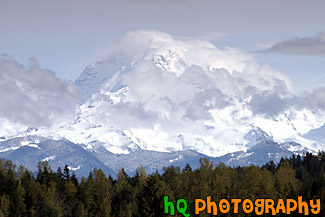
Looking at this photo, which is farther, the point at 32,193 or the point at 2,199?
the point at 32,193

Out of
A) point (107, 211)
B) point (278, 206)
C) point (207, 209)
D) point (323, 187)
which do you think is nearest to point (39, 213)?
point (107, 211)

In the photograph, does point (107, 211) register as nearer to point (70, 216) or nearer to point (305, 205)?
point (70, 216)

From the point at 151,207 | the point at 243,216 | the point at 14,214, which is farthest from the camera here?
the point at 14,214

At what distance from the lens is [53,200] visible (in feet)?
655

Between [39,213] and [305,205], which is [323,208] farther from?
[39,213]

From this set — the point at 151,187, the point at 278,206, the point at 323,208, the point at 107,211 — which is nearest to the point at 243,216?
the point at 278,206

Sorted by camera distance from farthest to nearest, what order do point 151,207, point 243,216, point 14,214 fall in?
point 14,214 → point 243,216 → point 151,207

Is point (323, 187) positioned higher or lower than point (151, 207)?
higher

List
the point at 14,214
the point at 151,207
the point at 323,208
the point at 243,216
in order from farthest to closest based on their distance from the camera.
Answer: the point at 14,214
the point at 243,216
the point at 323,208
the point at 151,207

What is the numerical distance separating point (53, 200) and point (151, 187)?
72.7 meters

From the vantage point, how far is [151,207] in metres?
132

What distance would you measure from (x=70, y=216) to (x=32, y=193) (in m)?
12.4

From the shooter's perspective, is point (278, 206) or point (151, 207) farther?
point (278, 206)

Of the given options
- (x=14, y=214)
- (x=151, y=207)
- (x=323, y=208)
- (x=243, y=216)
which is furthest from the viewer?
(x=14, y=214)
